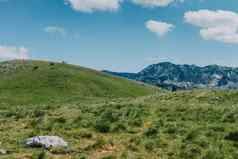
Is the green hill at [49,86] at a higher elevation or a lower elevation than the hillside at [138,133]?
higher

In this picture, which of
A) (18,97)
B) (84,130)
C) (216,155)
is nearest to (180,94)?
(84,130)

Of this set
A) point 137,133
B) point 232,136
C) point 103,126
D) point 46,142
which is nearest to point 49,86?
point 103,126

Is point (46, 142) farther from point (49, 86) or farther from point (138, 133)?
point (49, 86)

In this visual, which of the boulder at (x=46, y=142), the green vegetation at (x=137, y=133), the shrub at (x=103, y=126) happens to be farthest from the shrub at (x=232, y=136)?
the boulder at (x=46, y=142)

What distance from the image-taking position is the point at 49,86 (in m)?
88.4

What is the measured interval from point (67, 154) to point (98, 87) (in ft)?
251

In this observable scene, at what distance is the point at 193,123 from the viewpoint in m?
25.2

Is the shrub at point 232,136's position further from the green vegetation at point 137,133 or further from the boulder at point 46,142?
the boulder at point 46,142

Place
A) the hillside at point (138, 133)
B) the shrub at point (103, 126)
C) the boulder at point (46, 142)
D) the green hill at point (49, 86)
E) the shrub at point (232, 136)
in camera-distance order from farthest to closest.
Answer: the green hill at point (49, 86) → the shrub at point (103, 126) → the shrub at point (232, 136) → the boulder at point (46, 142) → the hillside at point (138, 133)

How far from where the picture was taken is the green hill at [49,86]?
76.7m

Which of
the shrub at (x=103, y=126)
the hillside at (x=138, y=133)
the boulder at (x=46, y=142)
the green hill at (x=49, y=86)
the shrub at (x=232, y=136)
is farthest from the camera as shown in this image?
the green hill at (x=49, y=86)

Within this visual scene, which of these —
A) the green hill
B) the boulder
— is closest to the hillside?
the boulder

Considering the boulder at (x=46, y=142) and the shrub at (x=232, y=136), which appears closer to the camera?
the boulder at (x=46, y=142)

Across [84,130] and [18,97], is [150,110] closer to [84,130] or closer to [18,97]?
[84,130]
